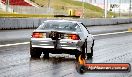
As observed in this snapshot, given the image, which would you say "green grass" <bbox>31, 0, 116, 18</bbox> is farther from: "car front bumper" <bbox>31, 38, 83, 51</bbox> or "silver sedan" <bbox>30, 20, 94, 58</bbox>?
"car front bumper" <bbox>31, 38, 83, 51</bbox>

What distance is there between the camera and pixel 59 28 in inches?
623

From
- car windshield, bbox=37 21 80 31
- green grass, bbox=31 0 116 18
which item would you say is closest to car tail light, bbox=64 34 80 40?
car windshield, bbox=37 21 80 31

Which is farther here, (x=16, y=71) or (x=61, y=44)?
(x=61, y=44)

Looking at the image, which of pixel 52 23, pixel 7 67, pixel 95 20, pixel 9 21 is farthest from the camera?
pixel 95 20

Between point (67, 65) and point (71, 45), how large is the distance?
147 cm

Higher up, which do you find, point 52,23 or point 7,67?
point 52,23

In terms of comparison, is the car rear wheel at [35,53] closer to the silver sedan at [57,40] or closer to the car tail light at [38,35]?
the silver sedan at [57,40]

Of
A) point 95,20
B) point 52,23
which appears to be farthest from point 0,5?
point 52,23

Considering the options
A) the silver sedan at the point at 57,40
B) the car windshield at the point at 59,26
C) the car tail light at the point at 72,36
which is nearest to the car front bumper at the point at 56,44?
the silver sedan at the point at 57,40

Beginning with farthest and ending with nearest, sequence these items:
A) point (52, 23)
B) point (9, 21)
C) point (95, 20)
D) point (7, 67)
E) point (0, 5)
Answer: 1. point (0, 5)
2. point (95, 20)
3. point (9, 21)
4. point (52, 23)
5. point (7, 67)

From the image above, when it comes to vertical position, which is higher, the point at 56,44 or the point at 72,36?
the point at 72,36

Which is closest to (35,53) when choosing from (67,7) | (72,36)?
(72,36)

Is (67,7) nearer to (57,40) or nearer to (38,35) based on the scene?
(38,35)

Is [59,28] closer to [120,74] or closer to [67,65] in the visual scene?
[67,65]
